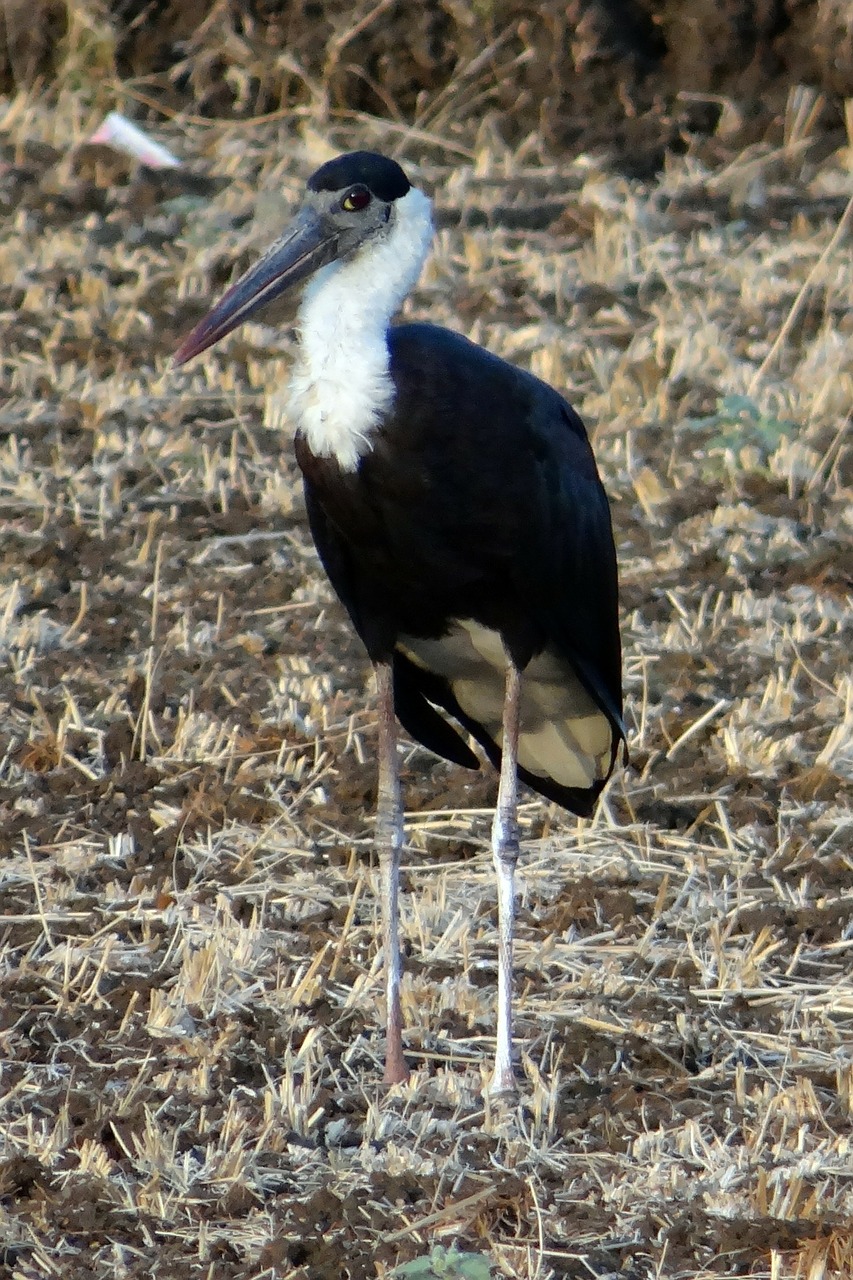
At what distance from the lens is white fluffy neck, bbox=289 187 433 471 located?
3484mm

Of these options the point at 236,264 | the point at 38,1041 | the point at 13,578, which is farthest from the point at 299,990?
the point at 236,264

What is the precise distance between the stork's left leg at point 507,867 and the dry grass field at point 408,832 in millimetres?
61

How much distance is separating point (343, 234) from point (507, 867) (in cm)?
121

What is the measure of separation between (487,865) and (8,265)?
413 cm

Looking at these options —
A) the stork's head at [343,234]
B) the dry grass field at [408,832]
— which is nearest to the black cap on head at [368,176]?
the stork's head at [343,234]

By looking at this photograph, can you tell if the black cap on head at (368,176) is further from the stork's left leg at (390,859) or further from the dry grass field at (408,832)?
the dry grass field at (408,832)

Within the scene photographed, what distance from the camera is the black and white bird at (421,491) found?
352 cm

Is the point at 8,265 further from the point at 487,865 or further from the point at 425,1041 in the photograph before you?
the point at 425,1041

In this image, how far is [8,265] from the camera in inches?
304

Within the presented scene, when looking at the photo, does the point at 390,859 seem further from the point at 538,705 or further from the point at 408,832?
the point at 408,832

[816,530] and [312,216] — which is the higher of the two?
[312,216]

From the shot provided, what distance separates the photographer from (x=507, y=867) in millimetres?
3932

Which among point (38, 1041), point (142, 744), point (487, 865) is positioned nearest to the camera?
point (38, 1041)

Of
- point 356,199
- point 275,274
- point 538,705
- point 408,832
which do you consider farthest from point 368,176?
point 408,832
